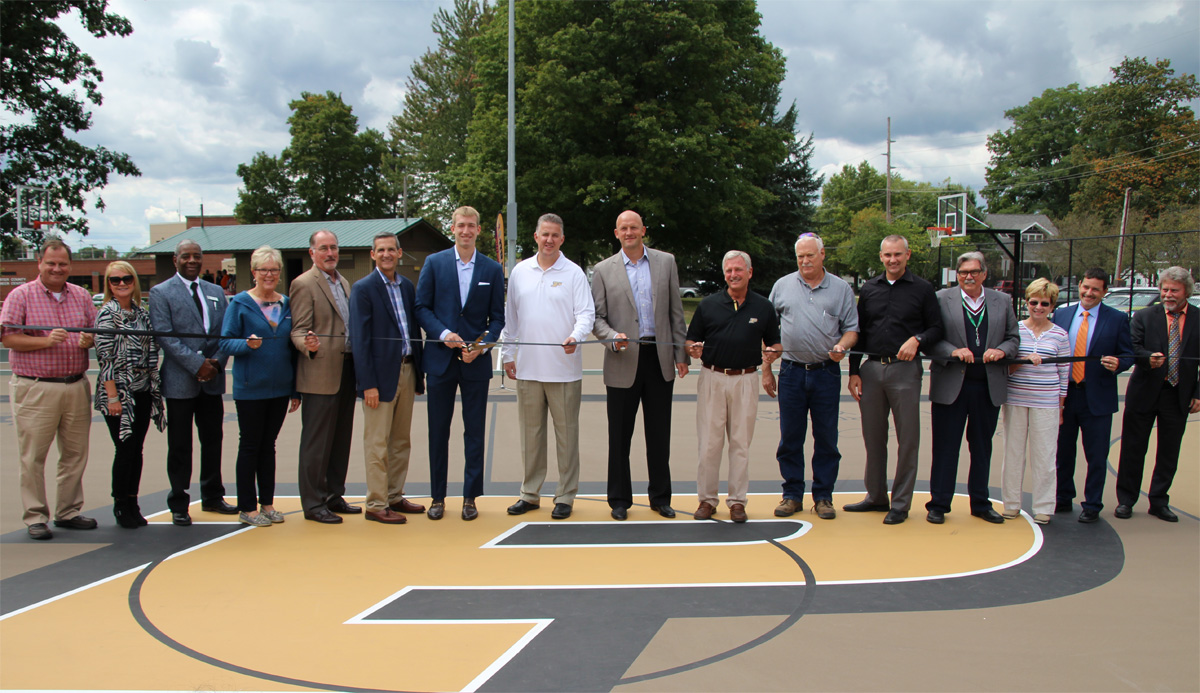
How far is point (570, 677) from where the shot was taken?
3.00m

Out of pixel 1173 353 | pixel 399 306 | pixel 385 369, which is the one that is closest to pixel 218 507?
pixel 385 369

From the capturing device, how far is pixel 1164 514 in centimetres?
534

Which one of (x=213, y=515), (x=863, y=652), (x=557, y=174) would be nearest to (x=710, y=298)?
(x=863, y=652)

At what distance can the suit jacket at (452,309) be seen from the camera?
5.26 metres

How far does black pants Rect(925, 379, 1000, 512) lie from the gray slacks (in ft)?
0.60

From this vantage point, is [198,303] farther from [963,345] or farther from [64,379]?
[963,345]

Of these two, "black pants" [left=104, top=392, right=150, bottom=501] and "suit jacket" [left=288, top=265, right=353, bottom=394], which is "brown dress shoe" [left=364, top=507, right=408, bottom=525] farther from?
"black pants" [left=104, top=392, right=150, bottom=501]

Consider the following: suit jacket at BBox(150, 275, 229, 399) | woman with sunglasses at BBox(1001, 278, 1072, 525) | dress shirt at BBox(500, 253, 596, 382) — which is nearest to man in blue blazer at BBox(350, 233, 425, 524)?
dress shirt at BBox(500, 253, 596, 382)

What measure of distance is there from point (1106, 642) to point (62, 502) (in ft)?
19.9

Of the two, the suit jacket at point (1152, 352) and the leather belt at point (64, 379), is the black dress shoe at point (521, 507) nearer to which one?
the leather belt at point (64, 379)

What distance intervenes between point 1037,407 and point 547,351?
352 centimetres

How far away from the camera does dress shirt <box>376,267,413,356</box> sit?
5.32 metres

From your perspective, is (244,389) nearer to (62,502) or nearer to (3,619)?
(62,502)

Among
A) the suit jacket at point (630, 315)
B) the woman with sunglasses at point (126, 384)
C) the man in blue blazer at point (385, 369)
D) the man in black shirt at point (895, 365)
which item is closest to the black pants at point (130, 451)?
the woman with sunglasses at point (126, 384)
